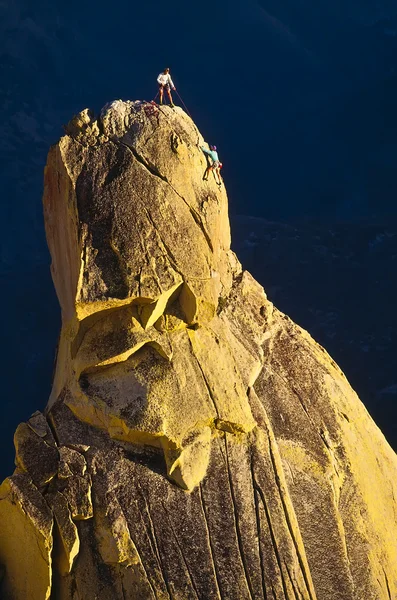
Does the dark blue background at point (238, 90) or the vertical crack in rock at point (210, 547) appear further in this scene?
the dark blue background at point (238, 90)

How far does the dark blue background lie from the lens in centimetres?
5834

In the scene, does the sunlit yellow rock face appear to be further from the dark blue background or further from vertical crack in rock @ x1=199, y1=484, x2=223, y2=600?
the dark blue background

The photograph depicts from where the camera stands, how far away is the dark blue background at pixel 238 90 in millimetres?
58344

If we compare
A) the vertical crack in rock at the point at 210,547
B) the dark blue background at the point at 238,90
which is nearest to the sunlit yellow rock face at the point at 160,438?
the vertical crack in rock at the point at 210,547

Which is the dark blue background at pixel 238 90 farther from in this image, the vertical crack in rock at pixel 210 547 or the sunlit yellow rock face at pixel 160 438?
the vertical crack in rock at pixel 210 547

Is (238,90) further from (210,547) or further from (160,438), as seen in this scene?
(210,547)

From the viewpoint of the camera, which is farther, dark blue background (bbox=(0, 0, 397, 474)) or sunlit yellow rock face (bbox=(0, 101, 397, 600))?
dark blue background (bbox=(0, 0, 397, 474))

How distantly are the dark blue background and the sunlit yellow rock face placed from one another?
34.1 m

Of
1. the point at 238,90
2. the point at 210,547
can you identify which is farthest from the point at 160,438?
the point at 238,90

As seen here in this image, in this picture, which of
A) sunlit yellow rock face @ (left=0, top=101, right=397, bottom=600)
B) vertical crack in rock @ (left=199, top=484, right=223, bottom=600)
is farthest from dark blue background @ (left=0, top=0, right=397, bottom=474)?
vertical crack in rock @ (left=199, top=484, right=223, bottom=600)

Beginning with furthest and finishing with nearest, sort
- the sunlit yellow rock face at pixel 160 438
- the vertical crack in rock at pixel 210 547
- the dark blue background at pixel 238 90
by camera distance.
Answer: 1. the dark blue background at pixel 238 90
2. the sunlit yellow rock face at pixel 160 438
3. the vertical crack in rock at pixel 210 547

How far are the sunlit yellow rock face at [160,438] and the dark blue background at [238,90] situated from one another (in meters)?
34.1

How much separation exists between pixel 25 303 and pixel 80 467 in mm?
34113

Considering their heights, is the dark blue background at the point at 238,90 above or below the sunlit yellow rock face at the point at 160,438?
above
